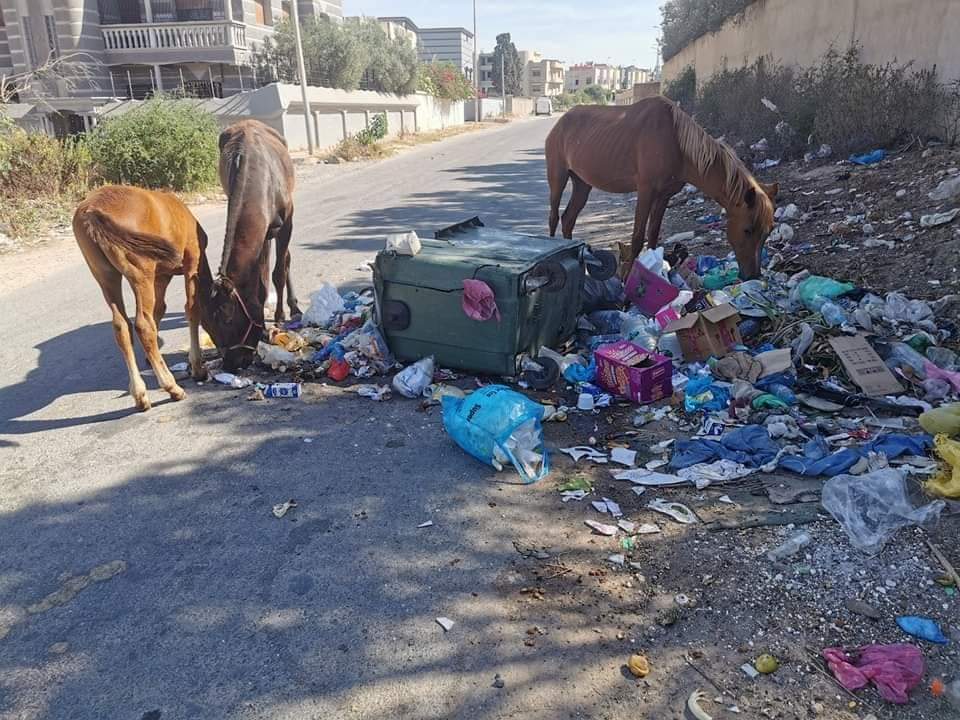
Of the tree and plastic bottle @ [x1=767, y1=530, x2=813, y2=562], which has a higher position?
the tree

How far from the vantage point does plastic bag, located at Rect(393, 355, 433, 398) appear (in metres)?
4.68

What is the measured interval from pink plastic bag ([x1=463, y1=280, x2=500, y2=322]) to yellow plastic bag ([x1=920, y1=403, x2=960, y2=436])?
8.41 feet

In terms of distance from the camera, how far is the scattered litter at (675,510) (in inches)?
128

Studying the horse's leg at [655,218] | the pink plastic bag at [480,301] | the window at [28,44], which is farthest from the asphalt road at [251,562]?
the window at [28,44]

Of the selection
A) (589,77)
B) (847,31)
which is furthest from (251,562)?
(589,77)

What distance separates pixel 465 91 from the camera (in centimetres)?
5053

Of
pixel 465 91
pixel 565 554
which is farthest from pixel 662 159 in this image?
pixel 465 91

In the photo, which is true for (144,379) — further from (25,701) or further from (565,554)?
(565,554)

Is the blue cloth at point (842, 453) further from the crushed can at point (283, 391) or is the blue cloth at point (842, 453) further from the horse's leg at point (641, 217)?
the horse's leg at point (641, 217)

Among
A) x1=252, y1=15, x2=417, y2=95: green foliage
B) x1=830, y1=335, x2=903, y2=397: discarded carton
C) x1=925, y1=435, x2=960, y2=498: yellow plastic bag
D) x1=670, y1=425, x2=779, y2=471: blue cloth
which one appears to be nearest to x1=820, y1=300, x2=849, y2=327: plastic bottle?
x1=830, y1=335, x2=903, y2=397: discarded carton

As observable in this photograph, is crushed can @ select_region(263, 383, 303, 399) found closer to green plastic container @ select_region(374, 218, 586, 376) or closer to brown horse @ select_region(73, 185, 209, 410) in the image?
brown horse @ select_region(73, 185, 209, 410)

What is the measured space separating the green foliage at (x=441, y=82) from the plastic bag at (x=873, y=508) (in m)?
39.7

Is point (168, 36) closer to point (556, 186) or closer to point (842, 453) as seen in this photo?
point (556, 186)

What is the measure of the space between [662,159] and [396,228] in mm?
5040
